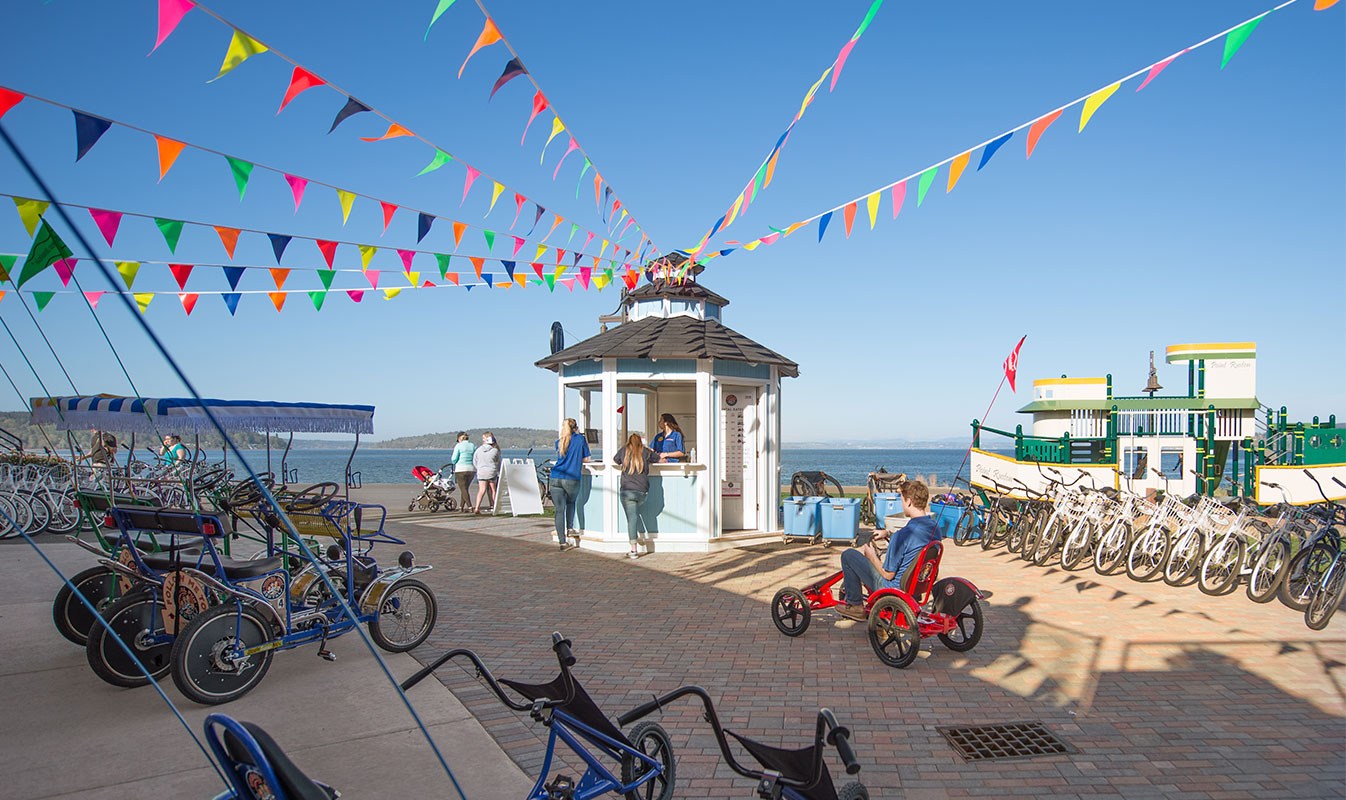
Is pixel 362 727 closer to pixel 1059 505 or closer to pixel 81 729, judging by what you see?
pixel 81 729

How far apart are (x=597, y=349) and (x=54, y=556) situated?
7115mm

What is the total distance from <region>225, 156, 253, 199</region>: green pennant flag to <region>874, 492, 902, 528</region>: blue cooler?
8.92 metres

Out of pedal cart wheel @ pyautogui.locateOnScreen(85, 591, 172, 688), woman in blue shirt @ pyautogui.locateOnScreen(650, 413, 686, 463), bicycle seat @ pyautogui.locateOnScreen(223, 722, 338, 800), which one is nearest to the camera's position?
bicycle seat @ pyautogui.locateOnScreen(223, 722, 338, 800)

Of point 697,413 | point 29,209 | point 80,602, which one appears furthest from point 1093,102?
point 80,602

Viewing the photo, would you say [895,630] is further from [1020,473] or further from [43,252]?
[1020,473]

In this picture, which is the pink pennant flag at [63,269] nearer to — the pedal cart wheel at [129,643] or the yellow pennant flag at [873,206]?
the pedal cart wheel at [129,643]

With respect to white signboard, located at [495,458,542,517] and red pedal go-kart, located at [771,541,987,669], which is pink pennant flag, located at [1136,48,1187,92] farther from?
white signboard, located at [495,458,542,517]

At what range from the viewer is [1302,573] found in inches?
275

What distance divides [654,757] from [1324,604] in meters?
6.08

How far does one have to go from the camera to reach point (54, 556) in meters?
9.45

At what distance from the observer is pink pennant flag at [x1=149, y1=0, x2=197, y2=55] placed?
4.23 m

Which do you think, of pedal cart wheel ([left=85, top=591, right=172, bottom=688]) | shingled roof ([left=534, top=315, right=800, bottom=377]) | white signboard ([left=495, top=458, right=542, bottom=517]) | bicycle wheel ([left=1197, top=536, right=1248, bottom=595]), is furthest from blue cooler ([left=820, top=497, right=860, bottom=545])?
pedal cart wheel ([left=85, top=591, right=172, bottom=688])

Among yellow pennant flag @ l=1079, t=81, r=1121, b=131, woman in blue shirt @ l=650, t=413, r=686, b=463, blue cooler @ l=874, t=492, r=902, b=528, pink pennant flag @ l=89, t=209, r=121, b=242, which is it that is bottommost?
blue cooler @ l=874, t=492, r=902, b=528

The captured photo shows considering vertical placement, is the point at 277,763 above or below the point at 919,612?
above
